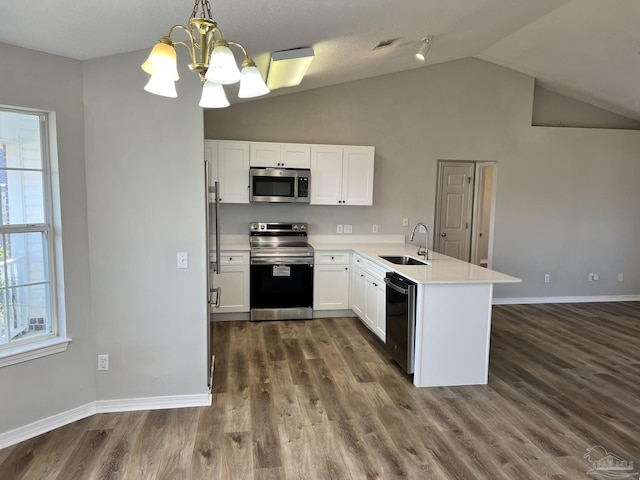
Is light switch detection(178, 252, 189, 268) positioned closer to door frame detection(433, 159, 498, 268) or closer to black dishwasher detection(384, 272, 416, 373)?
black dishwasher detection(384, 272, 416, 373)

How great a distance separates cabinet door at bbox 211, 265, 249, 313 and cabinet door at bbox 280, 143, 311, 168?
4.45 feet

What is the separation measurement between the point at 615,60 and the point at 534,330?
3.18m

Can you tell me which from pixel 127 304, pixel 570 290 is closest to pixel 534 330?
pixel 570 290

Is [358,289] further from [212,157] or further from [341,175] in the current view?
[212,157]

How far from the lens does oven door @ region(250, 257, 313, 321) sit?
4797 millimetres

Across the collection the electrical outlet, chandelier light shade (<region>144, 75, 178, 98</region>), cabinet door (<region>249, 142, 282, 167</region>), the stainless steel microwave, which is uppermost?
cabinet door (<region>249, 142, 282, 167</region>)

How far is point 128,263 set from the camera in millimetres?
2775

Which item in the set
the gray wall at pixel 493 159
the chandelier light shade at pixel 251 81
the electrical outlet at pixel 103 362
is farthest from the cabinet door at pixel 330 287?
the chandelier light shade at pixel 251 81

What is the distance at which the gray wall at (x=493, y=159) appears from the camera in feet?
17.3

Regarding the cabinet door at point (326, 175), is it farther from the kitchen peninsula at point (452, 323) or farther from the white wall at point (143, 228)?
the white wall at point (143, 228)

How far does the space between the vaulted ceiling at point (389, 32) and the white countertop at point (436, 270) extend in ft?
6.48

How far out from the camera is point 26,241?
2529 millimetres

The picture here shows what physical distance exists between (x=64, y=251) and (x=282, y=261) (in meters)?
2.50

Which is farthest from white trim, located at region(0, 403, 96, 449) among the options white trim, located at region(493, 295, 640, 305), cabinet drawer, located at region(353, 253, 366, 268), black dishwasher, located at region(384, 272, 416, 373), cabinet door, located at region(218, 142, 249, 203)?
white trim, located at region(493, 295, 640, 305)
